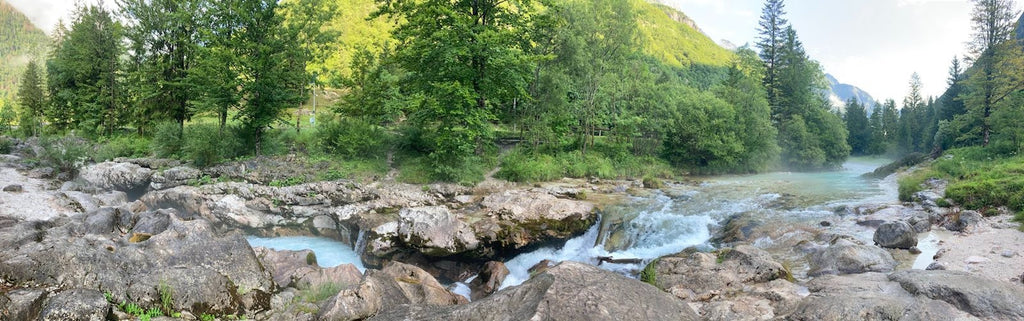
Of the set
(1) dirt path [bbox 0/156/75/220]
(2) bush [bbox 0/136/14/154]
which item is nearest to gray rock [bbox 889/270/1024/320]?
(1) dirt path [bbox 0/156/75/220]

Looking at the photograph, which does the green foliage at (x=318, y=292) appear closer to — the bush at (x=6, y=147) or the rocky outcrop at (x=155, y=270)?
the rocky outcrop at (x=155, y=270)

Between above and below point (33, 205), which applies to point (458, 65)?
above

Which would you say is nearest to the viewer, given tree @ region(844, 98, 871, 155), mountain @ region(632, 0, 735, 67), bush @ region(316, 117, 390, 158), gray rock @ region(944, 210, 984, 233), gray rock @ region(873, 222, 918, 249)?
gray rock @ region(873, 222, 918, 249)

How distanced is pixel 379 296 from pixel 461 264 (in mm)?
4997

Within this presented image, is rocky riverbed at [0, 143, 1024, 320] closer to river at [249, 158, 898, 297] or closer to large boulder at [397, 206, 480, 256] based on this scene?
large boulder at [397, 206, 480, 256]

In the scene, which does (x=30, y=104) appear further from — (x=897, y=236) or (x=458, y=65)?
(x=897, y=236)

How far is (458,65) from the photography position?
21453 mm

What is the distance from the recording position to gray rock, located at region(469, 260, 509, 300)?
36.7ft

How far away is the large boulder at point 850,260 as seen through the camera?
955cm

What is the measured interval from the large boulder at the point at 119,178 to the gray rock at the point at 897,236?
27.8 m

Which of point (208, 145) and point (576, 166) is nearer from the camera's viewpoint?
point (208, 145)

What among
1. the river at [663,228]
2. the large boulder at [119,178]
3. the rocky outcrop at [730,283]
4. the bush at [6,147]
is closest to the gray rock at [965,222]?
the river at [663,228]

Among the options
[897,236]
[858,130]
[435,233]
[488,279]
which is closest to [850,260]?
[897,236]

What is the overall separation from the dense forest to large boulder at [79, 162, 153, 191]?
2.03 meters
